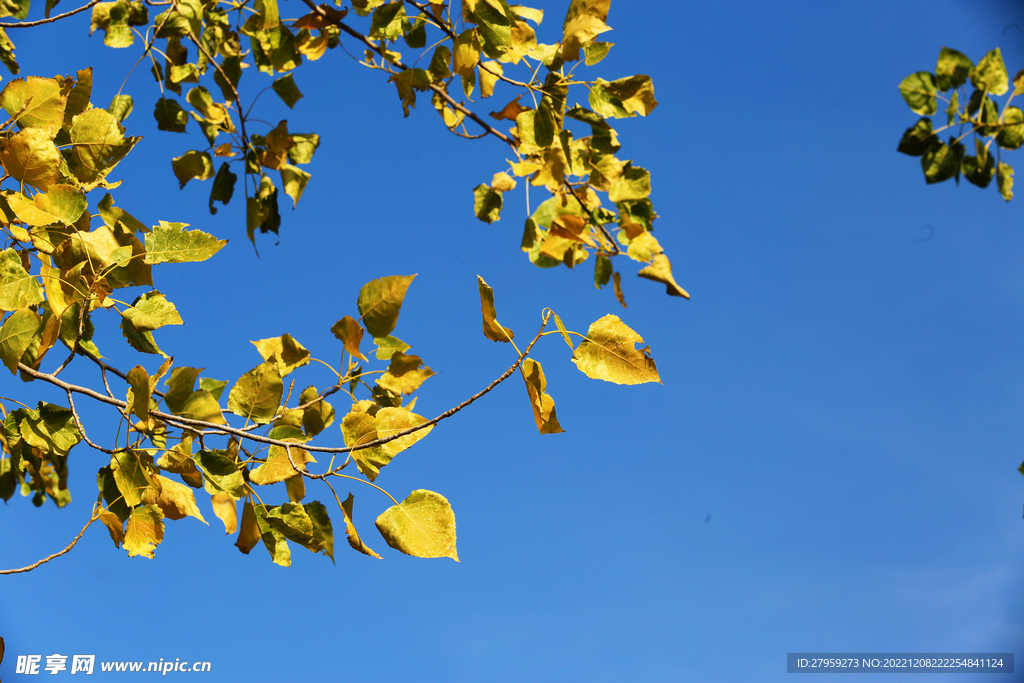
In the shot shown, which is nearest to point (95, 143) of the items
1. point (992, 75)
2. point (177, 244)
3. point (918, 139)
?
point (177, 244)

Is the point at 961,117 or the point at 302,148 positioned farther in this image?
the point at 302,148

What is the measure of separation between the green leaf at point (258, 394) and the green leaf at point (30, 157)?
430mm

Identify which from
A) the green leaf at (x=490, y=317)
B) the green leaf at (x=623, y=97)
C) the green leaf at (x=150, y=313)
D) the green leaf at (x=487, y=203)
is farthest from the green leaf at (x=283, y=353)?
the green leaf at (x=623, y=97)

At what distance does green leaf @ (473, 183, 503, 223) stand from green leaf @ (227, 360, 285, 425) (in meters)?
0.93

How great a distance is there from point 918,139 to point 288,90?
1.81 meters

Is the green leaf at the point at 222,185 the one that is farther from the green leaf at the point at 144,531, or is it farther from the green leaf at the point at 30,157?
the green leaf at the point at 144,531

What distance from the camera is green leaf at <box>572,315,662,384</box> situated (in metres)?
0.89

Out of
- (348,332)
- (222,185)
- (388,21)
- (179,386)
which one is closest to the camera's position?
(179,386)

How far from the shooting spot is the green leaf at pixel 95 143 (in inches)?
44.3

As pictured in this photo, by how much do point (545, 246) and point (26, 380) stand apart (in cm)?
109

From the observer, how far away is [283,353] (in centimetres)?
129

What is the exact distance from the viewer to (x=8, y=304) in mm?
890

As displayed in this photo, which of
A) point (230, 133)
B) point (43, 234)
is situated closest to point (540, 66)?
point (43, 234)

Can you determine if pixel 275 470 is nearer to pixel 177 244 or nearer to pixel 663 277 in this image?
pixel 177 244
